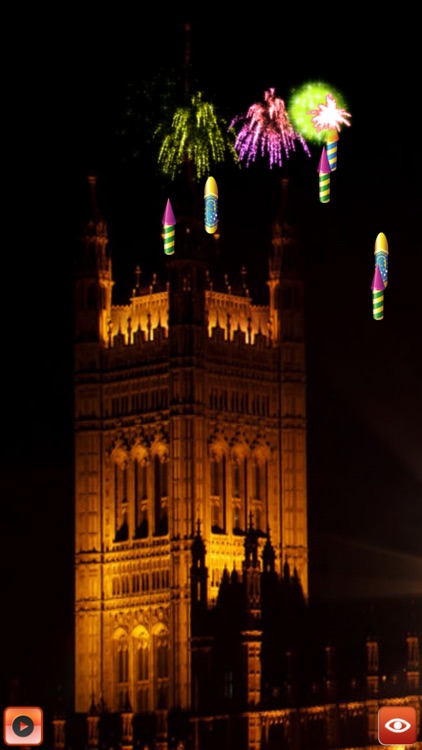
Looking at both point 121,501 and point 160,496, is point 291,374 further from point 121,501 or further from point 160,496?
point 121,501

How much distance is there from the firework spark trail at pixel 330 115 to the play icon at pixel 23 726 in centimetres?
2051

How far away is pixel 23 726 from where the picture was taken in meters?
98.9

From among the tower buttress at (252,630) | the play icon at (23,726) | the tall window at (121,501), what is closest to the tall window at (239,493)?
the tall window at (121,501)

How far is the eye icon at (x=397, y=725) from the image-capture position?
10569 cm

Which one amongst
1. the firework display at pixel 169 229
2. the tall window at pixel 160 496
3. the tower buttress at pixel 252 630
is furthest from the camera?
the tall window at pixel 160 496

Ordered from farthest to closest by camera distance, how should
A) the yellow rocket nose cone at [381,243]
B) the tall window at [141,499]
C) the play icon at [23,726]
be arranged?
the tall window at [141,499]
the yellow rocket nose cone at [381,243]
the play icon at [23,726]

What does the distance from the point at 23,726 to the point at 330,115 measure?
68.8 ft

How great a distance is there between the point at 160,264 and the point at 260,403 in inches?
214

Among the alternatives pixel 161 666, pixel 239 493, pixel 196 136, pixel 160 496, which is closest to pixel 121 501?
pixel 160 496

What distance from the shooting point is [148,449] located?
121625 millimetres

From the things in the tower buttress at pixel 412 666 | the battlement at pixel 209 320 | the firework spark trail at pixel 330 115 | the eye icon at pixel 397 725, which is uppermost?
the firework spark trail at pixel 330 115

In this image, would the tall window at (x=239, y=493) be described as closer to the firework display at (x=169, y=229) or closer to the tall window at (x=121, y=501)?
the tall window at (x=121, y=501)

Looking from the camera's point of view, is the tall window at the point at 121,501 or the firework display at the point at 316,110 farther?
the tall window at the point at 121,501

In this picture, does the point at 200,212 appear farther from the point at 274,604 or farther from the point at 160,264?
the point at 274,604
